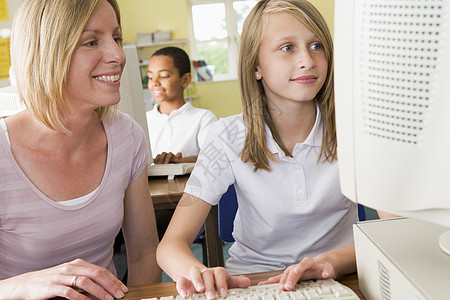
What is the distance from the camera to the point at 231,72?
5.01 m

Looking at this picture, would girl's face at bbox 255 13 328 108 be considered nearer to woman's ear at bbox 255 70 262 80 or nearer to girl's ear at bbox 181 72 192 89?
woman's ear at bbox 255 70 262 80

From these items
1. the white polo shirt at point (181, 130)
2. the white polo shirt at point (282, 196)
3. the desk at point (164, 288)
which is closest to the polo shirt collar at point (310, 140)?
the white polo shirt at point (282, 196)

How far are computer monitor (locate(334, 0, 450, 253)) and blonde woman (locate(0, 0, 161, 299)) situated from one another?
1.95ft

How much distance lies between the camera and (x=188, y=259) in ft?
2.63

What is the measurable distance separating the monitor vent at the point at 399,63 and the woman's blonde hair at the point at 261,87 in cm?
56

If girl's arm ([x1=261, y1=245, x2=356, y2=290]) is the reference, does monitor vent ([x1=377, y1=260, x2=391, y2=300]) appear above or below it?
above

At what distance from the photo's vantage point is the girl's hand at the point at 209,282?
0.63m

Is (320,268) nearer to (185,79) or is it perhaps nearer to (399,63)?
(399,63)

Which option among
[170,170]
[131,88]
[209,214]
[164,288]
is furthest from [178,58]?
[164,288]

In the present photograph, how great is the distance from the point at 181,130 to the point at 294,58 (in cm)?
162

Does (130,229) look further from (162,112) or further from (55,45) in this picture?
(162,112)

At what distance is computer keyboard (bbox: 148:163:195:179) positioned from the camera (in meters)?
1.58

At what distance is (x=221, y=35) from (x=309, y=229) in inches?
169

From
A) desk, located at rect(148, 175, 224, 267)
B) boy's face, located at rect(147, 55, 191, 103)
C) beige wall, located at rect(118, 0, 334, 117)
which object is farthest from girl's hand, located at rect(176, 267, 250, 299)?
beige wall, located at rect(118, 0, 334, 117)
